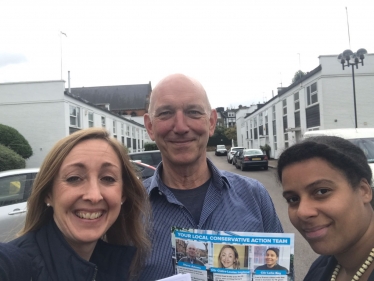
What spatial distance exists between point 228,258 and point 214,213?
50 cm

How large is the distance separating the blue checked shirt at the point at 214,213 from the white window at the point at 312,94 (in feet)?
76.2

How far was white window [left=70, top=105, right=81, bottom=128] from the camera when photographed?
2338 centimetres

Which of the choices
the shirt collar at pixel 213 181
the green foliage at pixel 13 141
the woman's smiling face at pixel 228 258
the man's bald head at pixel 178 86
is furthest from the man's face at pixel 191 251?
the green foliage at pixel 13 141

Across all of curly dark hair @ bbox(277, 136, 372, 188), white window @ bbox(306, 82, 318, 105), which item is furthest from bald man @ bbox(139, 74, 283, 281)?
white window @ bbox(306, 82, 318, 105)

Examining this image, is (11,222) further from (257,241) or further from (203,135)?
(257,241)

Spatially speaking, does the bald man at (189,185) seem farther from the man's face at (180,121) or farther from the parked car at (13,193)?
the parked car at (13,193)

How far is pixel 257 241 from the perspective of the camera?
1.50m

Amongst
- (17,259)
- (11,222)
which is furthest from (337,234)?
(11,222)

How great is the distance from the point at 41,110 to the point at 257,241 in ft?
74.2

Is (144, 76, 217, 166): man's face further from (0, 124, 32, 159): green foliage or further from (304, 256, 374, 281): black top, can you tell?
(0, 124, 32, 159): green foliage

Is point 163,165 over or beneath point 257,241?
over

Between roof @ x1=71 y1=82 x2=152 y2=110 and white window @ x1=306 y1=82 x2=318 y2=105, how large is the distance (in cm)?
4655

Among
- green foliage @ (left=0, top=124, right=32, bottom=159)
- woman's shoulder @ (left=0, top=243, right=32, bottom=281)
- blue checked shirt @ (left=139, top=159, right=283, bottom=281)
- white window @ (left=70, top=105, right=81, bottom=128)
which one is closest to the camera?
woman's shoulder @ (left=0, top=243, right=32, bottom=281)

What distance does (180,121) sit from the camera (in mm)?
2068
